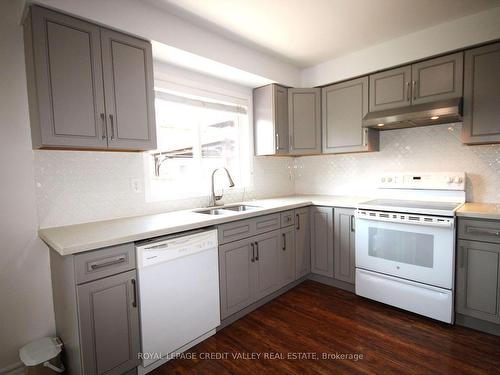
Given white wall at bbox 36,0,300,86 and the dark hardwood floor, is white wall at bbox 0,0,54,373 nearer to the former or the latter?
white wall at bbox 36,0,300,86

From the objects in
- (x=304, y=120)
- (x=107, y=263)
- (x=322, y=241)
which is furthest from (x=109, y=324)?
(x=304, y=120)

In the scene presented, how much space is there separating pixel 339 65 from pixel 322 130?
28.9 inches

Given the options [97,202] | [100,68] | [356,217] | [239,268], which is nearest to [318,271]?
[356,217]

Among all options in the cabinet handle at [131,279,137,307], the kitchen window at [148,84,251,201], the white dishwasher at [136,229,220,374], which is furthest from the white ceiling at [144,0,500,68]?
the cabinet handle at [131,279,137,307]

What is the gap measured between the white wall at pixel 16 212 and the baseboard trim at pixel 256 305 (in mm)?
1316

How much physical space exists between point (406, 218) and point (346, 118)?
130 cm

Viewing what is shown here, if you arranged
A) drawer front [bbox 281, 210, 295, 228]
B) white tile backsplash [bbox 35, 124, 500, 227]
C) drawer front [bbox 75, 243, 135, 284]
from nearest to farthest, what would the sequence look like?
1. drawer front [bbox 75, 243, 135, 284]
2. white tile backsplash [bbox 35, 124, 500, 227]
3. drawer front [bbox 281, 210, 295, 228]

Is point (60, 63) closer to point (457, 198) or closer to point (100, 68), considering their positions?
point (100, 68)

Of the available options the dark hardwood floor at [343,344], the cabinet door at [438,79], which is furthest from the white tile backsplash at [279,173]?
Result: the dark hardwood floor at [343,344]

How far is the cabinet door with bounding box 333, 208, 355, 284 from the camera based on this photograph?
276cm

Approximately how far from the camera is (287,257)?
2.82 metres

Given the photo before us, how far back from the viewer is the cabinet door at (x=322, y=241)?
9.60ft

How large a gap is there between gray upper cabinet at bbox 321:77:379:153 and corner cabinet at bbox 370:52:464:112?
5.4 inches

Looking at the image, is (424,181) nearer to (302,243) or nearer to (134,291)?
(302,243)
